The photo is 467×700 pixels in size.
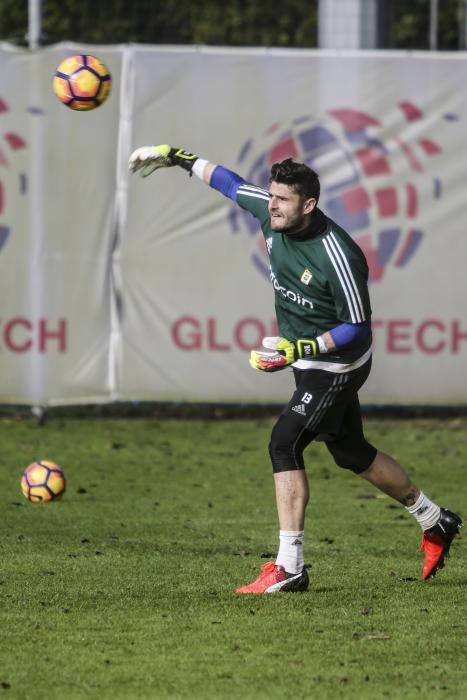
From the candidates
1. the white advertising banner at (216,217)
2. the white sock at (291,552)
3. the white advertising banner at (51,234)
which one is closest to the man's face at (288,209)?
the white sock at (291,552)

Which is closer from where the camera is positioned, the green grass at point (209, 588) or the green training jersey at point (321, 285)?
the green grass at point (209, 588)

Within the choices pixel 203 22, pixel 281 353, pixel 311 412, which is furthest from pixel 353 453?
pixel 203 22

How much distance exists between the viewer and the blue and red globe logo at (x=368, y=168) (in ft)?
45.9

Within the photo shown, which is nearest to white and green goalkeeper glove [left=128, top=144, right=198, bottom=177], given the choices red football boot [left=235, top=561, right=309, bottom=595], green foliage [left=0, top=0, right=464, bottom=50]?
red football boot [left=235, top=561, right=309, bottom=595]

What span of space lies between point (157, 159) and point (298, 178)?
117 cm

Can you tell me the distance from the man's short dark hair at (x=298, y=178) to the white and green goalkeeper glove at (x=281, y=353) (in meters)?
0.72

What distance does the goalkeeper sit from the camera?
709 centimetres

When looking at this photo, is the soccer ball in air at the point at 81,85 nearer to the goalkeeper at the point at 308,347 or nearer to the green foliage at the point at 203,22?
the goalkeeper at the point at 308,347

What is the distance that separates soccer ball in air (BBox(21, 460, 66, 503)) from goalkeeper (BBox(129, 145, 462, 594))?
9.28 feet

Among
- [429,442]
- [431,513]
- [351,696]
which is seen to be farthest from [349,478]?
[351,696]

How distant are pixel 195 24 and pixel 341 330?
16751mm

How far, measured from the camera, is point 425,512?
7633 mm

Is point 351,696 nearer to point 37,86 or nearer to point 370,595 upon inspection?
point 370,595

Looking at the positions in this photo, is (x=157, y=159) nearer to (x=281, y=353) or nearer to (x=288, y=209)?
(x=288, y=209)
